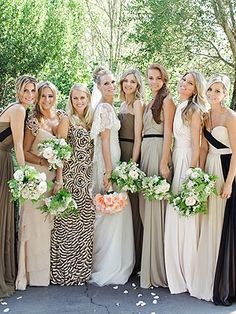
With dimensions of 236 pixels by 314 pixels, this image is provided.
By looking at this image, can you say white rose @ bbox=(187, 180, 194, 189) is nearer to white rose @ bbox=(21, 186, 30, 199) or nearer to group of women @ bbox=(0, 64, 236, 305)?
group of women @ bbox=(0, 64, 236, 305)

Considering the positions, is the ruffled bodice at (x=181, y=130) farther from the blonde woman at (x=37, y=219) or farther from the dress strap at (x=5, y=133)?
the dress strap at (x=5, y=133)

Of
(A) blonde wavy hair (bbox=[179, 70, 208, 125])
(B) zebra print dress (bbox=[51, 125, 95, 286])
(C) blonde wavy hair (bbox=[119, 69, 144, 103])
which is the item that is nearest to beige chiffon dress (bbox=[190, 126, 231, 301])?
(A) blonde wavy hair (bbox=[179, 70, 208, 125])

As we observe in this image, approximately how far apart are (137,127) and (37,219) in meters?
1.43

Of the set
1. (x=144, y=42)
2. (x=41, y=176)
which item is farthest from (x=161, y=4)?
(x=41, y=176)

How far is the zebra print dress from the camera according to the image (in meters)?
4.88

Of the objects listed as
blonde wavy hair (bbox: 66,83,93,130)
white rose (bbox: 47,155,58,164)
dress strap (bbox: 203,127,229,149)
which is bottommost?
white rose (bbox: 47,155,58,164)

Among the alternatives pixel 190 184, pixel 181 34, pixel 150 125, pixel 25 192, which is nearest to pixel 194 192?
pixel 190 184

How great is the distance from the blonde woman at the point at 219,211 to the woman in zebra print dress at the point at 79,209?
1225 millimetres

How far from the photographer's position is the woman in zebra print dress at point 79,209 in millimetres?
4863

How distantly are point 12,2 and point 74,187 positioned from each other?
5954 millimetres

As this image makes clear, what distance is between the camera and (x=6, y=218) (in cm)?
459

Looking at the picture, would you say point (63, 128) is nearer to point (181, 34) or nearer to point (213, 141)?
point (213, 141)

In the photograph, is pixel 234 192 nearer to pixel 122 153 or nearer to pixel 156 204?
pixel 156 204

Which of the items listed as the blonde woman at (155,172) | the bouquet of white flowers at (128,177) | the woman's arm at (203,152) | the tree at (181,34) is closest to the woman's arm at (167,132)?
the blonde woman at (155,172)
